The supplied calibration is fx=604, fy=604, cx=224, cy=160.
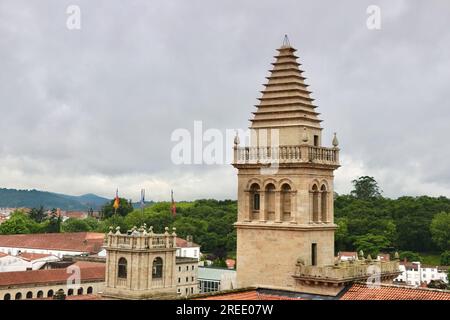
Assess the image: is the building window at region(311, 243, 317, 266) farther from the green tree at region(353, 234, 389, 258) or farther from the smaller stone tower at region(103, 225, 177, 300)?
the green tree at region(353, 234, 389, 258)

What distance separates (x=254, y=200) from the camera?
35.0m

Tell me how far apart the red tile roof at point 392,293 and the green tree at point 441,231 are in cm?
10217

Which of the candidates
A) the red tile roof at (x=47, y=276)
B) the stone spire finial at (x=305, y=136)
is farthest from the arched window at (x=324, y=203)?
the red tile roof at (x=47, y=276)

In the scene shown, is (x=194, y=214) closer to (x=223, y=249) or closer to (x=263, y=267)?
(x=223, y=249)

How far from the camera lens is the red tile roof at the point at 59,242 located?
116 metres

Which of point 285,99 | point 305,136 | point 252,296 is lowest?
point 252,296

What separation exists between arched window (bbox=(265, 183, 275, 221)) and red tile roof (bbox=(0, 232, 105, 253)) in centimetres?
8337

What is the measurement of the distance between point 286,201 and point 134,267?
3013cm

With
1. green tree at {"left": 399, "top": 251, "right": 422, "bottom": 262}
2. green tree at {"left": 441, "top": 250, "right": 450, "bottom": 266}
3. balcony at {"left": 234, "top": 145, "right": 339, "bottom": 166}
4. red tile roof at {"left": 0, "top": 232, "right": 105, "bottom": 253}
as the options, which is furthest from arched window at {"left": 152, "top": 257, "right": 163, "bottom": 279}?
green tree at {"left": 441, "top": 250, "right": 450, "bottom": 266}

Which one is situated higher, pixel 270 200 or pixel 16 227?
pixel 270 200

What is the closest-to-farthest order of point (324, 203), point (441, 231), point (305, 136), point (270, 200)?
point (305, 136) → point (270, 200) → point (324, 203) → point (441, 231)

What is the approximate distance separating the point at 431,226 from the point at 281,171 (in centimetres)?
10715

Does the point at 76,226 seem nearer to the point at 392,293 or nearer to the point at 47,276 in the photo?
the point at 47,276

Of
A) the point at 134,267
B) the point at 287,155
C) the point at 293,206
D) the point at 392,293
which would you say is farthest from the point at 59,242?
the point at 392,293
